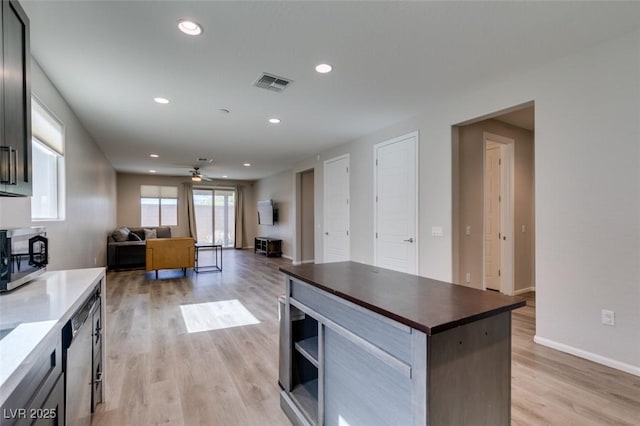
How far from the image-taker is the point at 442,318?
1.05 metres

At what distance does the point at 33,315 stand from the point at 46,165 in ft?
9.66

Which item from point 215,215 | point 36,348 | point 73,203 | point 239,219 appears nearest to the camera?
point 36,348

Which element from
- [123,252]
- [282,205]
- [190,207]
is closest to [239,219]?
[190,207]

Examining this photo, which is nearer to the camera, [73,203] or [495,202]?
[73,203]

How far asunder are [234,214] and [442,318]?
11365 millimetres

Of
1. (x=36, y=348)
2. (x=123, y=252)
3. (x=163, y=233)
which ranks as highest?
(x=36, y=348)

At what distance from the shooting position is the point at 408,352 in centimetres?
107

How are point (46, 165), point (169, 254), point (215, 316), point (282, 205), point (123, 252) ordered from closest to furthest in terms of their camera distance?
point (46, 165), point (215, 316), point (169, 254), point (123, 252), point (282, 205)

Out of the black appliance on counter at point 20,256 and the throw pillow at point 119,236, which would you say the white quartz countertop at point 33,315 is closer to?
the black appliance on counter at point 20,256

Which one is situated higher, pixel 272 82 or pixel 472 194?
pixel 272 82

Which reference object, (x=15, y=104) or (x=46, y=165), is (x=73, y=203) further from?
(x=15, y=104)

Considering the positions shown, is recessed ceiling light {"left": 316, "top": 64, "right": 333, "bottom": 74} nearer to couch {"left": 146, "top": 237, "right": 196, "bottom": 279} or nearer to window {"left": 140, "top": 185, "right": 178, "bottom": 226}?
couch {"left": 146, "top": 237, "right": 196, "bottom": 279}

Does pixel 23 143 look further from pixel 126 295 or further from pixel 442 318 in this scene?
pixel 126 295

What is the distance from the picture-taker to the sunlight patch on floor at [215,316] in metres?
3.52
